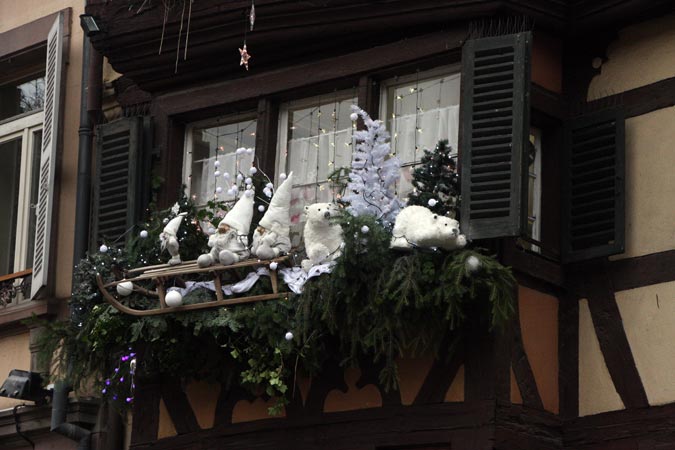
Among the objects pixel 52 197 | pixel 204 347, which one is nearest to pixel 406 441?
pixel 204 347

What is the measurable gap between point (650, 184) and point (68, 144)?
500cm

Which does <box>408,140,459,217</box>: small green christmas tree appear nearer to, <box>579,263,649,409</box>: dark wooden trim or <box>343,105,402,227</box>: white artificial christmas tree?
<box>343,105,402,227</box>: white artificial christmas tree

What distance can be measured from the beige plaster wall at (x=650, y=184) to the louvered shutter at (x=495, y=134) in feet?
2.63

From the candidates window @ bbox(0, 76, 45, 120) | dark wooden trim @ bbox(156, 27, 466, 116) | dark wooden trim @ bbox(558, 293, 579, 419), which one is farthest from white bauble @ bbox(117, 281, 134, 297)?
window @ bbox(0, 76, 45, 120)

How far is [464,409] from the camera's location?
1116cm

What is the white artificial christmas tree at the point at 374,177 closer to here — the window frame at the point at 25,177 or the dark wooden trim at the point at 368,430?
the dark wooden trim at the point at 368,430

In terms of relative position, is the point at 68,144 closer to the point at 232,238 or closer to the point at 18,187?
the point at 18,187

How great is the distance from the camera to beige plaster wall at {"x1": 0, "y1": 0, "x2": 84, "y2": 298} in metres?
14.2

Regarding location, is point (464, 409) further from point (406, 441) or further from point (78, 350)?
point (78, 350)

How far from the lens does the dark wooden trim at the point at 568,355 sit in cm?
1156

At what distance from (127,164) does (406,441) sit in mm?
3221

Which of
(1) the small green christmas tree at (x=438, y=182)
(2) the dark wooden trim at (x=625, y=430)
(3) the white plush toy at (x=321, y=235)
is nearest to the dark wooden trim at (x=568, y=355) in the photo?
(2) the dark wooden trim at (x=625, y=430)

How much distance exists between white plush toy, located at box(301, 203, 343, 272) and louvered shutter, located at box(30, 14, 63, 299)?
3.15m

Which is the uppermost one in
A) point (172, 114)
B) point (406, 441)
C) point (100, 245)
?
point (172, 114)
